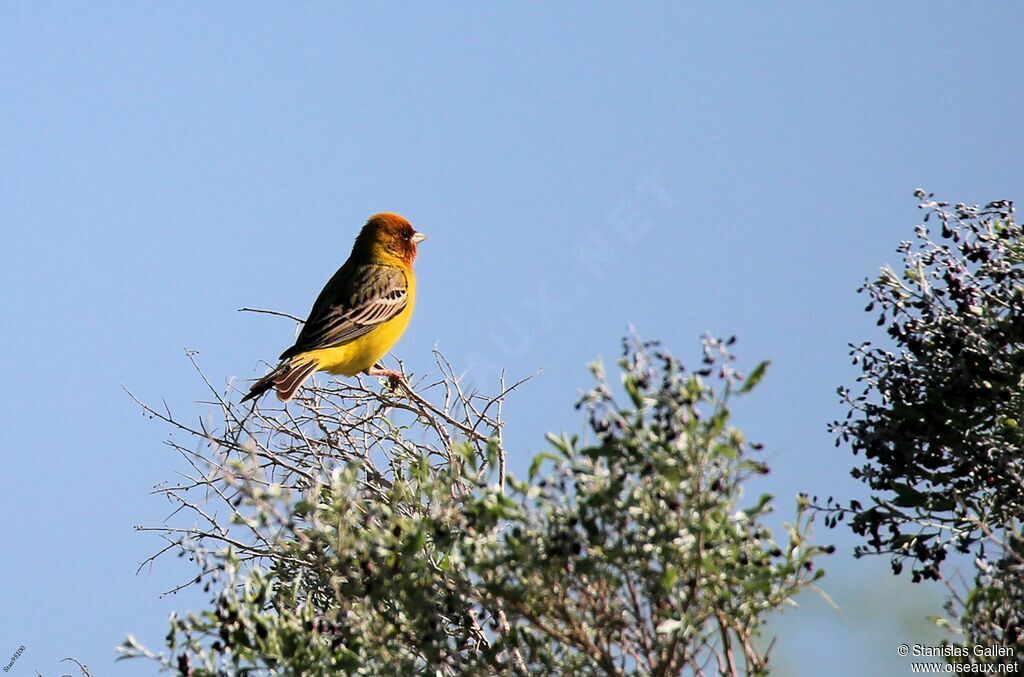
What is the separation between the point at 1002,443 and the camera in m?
5.88

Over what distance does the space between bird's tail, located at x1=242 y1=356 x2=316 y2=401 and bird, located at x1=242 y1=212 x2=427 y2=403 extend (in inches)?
0.6

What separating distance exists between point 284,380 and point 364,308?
2.09m

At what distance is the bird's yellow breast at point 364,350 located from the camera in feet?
31.2

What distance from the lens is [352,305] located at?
395 inches

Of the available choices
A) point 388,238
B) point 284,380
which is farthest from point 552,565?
point 388,238

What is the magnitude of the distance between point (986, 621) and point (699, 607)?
137 cm

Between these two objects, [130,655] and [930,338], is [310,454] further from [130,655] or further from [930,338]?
[930,338]

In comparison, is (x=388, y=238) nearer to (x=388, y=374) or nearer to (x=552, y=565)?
(x=388, y=374)

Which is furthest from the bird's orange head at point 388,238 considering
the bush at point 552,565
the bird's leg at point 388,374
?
the bush at point 552,565

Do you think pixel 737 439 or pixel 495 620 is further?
pixel 495 620

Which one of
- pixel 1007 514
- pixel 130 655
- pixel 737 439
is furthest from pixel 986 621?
pixel 130 655

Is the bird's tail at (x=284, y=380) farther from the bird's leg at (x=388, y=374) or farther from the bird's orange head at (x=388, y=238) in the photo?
the bird's orange head at (x=388, y=238)

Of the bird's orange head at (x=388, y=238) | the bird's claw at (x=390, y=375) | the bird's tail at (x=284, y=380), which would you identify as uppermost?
the bird's orange head at (x=388, y=238)

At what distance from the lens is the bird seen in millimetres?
9359
